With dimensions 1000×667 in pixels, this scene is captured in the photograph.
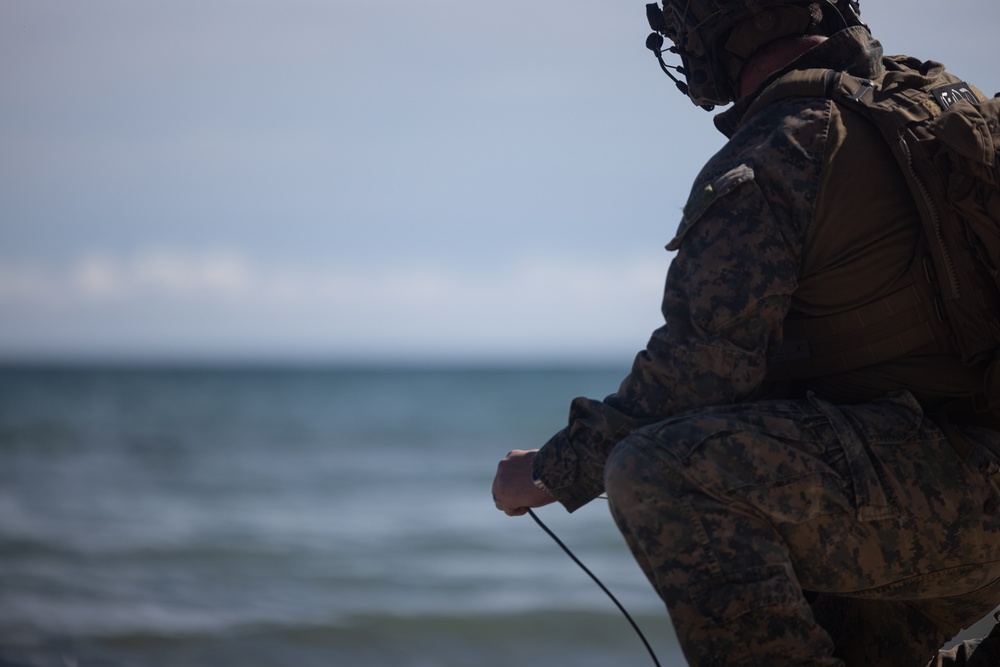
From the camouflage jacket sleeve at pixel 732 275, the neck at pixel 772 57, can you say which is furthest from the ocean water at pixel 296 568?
the neck at pixel 772 57

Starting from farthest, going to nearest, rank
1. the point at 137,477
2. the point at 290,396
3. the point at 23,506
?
1. the point at 290,396
2. the point at 137,477
3. the point at 23,506

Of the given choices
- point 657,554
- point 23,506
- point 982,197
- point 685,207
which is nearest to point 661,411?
point 657,554

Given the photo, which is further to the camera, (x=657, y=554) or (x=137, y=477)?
(x=137, y=477)

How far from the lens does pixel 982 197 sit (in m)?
2.20

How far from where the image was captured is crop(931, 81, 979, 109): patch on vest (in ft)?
7.61

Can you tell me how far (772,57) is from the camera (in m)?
2.62

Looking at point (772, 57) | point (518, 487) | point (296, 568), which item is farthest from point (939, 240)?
point (296, 568)

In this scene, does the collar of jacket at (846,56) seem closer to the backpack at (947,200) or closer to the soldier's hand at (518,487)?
the backpack at (947,200)

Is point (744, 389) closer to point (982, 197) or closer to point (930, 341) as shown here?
point (930, 341)

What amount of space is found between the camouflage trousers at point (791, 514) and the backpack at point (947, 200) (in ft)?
0.56

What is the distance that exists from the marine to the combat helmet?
0.19 metres

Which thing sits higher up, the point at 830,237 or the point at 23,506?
the point at 23,506

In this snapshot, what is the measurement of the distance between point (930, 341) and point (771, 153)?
0.57m

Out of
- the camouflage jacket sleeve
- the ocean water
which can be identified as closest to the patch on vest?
the camouflage jacket sleeve
